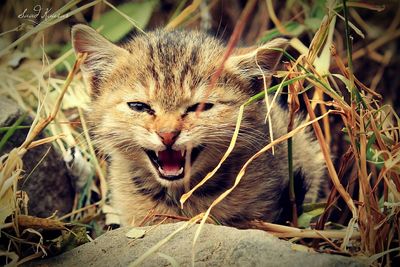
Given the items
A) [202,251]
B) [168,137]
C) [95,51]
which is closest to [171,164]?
[168,137]

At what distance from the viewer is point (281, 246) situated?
1.80 meters

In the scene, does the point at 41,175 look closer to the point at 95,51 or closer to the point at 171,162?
the point at 95,51

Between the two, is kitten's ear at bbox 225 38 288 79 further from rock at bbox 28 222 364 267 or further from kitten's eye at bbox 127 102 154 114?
rock at bbox 28 222 364 267

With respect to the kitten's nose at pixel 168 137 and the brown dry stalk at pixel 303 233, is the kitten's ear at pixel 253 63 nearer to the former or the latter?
the kitten's nose at pixel 168 137

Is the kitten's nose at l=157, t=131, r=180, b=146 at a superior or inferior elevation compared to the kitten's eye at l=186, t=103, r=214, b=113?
inferior

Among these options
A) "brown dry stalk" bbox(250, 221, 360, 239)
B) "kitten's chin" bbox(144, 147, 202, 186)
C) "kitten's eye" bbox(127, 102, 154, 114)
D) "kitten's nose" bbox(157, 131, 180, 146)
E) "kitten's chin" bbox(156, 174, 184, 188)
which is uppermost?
"kitten's eye" bbox(127, 102, 154, 114)

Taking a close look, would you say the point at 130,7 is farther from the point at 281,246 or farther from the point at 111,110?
the point at 281,246

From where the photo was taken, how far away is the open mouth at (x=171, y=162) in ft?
7.27

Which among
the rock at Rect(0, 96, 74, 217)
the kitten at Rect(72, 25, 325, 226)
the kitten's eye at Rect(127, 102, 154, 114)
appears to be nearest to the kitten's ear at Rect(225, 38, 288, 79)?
the kitten at Rect(72, 25, 325, 226)

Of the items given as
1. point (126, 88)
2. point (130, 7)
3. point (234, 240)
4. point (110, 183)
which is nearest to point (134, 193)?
point (110, 183)

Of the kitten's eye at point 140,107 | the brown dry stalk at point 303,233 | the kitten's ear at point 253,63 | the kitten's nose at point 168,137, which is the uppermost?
the kitten's ear at point 253,63

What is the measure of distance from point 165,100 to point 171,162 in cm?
23

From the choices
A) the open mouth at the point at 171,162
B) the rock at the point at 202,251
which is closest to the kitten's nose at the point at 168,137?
the open mouth at the point at 171,162

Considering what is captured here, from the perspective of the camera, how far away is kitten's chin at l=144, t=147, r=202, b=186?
2.22 metres
